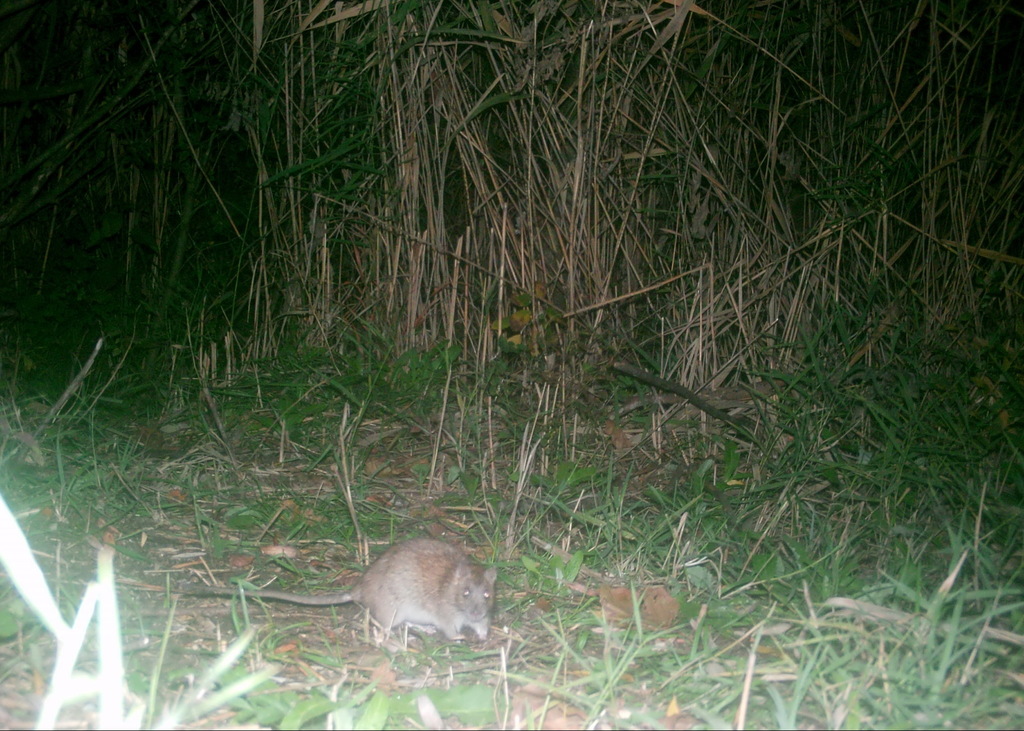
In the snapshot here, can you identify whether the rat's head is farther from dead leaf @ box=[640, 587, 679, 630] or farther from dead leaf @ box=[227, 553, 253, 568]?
dead leaf @ box=[227, 553, 253, 568]

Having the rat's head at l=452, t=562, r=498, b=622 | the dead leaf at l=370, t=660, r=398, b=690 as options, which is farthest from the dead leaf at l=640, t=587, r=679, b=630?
the dead leaf at l=370, t=660, r=398, b=690

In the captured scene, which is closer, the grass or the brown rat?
the grass

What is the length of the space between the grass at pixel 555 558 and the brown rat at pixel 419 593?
7 cm

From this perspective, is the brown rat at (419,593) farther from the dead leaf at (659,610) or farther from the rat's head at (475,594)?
the dead leaf at (659,610)

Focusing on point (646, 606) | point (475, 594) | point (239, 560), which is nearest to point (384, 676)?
point (475, 594)

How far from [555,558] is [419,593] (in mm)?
501

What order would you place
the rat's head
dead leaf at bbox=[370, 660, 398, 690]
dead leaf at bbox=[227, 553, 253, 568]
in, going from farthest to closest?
dead leaf at bbox=[227, 553, 253, 568]
the rat's head
dead leaf at bbox=[370, 660, 398, 690]

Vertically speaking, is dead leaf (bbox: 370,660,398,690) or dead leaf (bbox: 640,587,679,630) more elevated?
dead leaf (bbox: 640,587,679,630)

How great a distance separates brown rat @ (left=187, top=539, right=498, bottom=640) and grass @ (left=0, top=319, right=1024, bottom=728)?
2.8 inches

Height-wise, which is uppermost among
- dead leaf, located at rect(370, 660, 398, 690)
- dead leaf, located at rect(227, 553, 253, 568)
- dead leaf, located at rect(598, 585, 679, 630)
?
dead leaf, located at rect(598, 585, 679, 630)

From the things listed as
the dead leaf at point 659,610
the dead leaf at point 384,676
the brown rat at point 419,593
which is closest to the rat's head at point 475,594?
the brown rat at point 419,593

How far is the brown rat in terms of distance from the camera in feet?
9.42

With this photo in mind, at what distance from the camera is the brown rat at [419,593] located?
287 cm

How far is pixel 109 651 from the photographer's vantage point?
1971 millimetres
